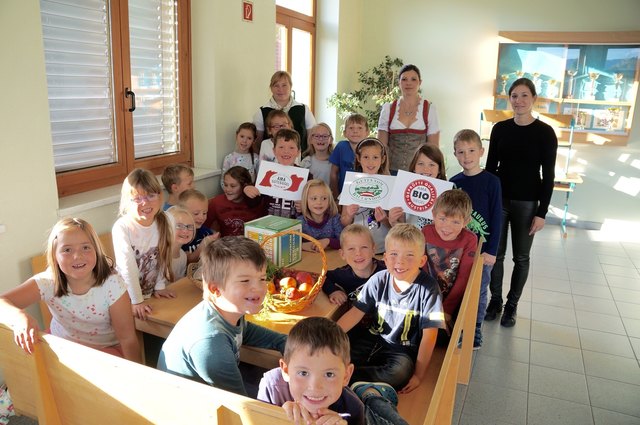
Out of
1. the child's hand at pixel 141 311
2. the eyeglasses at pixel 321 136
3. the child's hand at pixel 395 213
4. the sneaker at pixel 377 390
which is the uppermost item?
the eyeglasses at pixel 321 136

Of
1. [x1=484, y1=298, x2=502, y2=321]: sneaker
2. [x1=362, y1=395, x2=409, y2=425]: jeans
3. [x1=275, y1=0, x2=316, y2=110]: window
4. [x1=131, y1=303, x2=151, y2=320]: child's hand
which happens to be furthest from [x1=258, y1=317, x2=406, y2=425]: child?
[x1=275, y1=0, x2=316, y2=110]: window

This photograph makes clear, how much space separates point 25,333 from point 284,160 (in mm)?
2275

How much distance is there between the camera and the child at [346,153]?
3.73 m

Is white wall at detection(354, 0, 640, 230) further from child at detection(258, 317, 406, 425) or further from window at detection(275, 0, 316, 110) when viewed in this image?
child at detection(258, 317, 406, 425)

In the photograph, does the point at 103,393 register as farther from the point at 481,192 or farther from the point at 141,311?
the point at 481,192

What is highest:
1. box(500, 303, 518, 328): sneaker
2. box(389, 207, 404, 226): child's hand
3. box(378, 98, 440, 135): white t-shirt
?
box(378, 98, 440, 135): white t-shirt

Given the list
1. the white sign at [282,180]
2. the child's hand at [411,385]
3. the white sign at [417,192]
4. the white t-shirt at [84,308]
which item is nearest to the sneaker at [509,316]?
the white sign at [417,192]

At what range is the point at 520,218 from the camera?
11.7 feet

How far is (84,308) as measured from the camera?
2.09 metres

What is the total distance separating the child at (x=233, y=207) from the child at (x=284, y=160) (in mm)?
80

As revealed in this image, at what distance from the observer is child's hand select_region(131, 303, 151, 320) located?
2.16 metres

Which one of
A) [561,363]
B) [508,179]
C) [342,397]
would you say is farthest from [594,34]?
[342,397]

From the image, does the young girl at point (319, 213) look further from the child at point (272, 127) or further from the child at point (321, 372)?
the child at point (321, 372)

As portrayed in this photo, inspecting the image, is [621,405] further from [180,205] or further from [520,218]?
[180,205]
